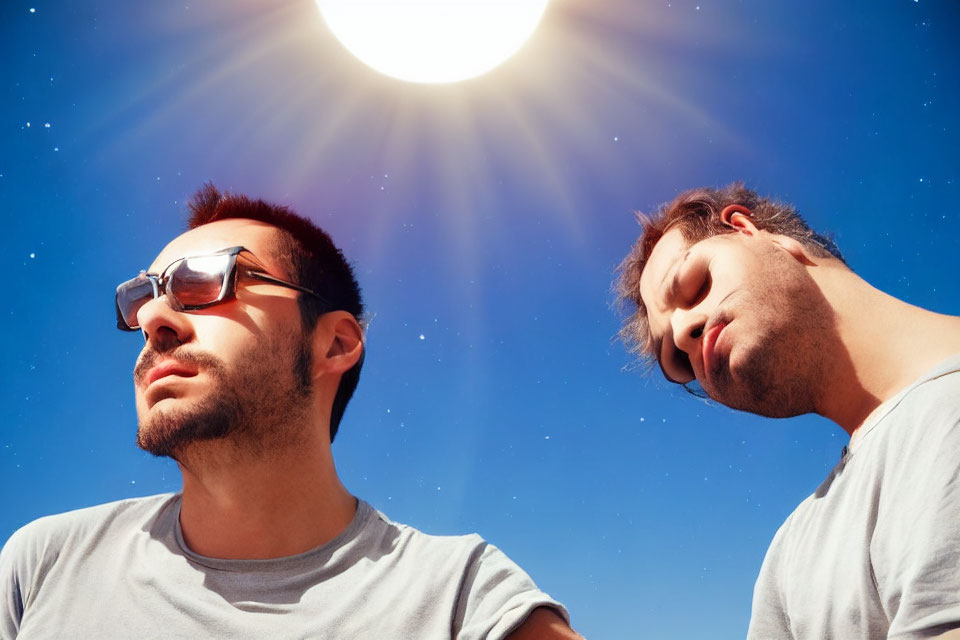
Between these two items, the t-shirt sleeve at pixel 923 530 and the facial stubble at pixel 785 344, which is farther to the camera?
the facial stubble at pixel 785 344

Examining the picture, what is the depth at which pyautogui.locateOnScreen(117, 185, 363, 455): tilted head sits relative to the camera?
2.39 metres

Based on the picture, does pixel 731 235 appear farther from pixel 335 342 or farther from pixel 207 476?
pixel 207 476

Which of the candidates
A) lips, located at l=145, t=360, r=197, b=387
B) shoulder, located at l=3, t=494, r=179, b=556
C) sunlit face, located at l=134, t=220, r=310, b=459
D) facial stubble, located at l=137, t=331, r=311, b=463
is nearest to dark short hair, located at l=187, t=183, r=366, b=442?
sunlit face, located at l=134, t=220, r=310, b=459

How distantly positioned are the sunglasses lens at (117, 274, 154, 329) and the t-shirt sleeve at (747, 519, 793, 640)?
10.1 feet

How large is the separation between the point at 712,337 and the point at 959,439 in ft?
4.28

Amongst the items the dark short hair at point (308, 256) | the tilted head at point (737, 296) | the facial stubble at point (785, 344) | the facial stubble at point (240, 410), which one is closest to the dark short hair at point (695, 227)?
the tilted head at point (737, 296)

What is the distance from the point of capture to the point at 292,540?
2389mm

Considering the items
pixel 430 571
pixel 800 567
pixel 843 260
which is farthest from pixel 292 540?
pixel 843 260

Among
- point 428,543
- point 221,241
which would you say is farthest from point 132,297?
point 428,543

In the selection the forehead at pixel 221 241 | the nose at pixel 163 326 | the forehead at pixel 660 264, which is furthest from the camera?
the forehead at pixel 660 264

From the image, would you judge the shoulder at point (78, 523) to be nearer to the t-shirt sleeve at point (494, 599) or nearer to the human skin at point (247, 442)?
the human skin at point (247, 442)

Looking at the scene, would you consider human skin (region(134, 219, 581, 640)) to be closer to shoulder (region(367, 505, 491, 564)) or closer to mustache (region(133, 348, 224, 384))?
mustache (region(133, 348, 224, 384))

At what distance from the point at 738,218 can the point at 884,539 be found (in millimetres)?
2284

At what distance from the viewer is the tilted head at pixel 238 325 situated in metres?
2.39
